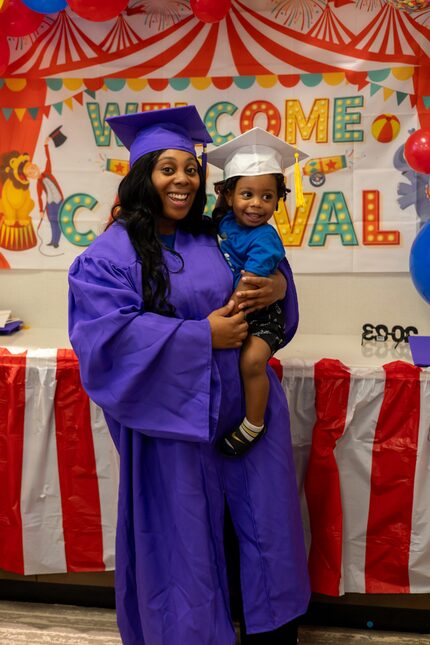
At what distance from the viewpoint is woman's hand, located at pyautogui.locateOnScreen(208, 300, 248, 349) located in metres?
1.77

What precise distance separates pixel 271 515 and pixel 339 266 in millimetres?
1205

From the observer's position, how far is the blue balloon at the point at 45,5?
Answer: 94.2 inches

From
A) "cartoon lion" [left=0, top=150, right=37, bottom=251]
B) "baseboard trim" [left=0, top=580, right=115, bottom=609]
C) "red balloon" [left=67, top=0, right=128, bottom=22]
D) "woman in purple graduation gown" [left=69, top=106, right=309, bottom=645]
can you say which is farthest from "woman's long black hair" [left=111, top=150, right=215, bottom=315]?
"baseboard trim" [left=0, top=580, right=115, bottom=609]

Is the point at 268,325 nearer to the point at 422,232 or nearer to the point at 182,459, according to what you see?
the point at 182,459

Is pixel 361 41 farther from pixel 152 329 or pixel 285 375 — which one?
pixel 152 329

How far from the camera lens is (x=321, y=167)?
2.75 metres

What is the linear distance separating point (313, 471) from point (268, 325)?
26.2 inches

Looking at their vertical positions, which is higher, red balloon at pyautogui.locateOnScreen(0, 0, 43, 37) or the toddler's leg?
red balloon at pyautogui.locateOnScreen(0, 0, 43, 37)

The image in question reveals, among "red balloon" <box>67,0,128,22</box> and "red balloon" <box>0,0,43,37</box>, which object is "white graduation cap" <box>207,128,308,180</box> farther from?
"red balloon" <box>0,0,43,37</box>

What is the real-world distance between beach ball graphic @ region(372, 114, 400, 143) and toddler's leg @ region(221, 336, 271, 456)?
1217mm

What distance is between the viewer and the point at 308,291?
2855mm

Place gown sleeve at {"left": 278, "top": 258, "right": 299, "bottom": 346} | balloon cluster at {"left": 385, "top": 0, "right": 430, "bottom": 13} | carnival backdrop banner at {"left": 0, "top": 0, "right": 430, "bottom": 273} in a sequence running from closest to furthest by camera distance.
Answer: gown sleeve at {"left": 278, "top": 258, "right": 299, "bottom": 346} < balloon cluster at {"left": 385, "top": 0, "right": 430, "bottom": 13} < carnival backdrop banner at {"left": 0, "top": 0, "right": 430, "bottom": 273}

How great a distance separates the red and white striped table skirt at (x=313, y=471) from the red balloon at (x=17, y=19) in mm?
1181

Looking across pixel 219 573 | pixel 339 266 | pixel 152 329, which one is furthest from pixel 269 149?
pixel 219 573
